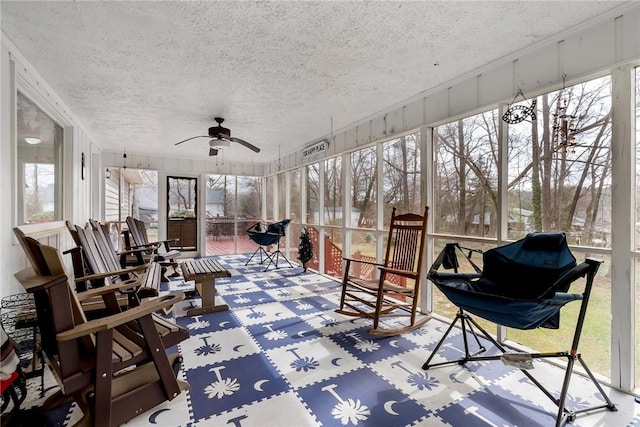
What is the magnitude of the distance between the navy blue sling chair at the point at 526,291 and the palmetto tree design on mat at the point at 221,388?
1348 millimetres

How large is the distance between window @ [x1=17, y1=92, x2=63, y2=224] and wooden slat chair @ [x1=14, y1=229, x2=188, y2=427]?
160cm

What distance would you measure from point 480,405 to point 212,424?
155 centimetres

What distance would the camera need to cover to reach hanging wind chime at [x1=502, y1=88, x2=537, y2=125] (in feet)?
7.94

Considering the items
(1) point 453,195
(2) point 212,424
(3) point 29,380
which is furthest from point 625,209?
(3) point 29,380

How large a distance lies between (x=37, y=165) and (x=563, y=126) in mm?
4700

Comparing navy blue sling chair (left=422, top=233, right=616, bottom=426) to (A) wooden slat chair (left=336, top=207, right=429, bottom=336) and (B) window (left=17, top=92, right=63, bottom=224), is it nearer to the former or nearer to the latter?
(A) wooden slat chair (left=336, top=207, right=429, bottom=336)

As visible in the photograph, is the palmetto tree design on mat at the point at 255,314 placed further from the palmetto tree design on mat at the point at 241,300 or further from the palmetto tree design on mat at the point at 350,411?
the palmetto tree design on mat at the point at 350,411

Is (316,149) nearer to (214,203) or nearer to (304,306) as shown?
(304,306)

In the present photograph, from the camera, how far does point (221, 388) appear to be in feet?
6.30

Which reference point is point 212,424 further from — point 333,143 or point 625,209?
point 333,143

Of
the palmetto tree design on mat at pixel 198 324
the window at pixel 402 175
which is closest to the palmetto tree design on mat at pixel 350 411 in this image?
the palmetto tree design on mat at pixel 198 324

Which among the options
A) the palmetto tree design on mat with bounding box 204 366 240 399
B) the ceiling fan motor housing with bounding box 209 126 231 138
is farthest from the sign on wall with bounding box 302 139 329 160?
the palmetto tree design on mat with bounding box 204 366 240 399

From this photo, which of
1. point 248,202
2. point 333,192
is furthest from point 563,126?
point 248,202

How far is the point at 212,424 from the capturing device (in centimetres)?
160
